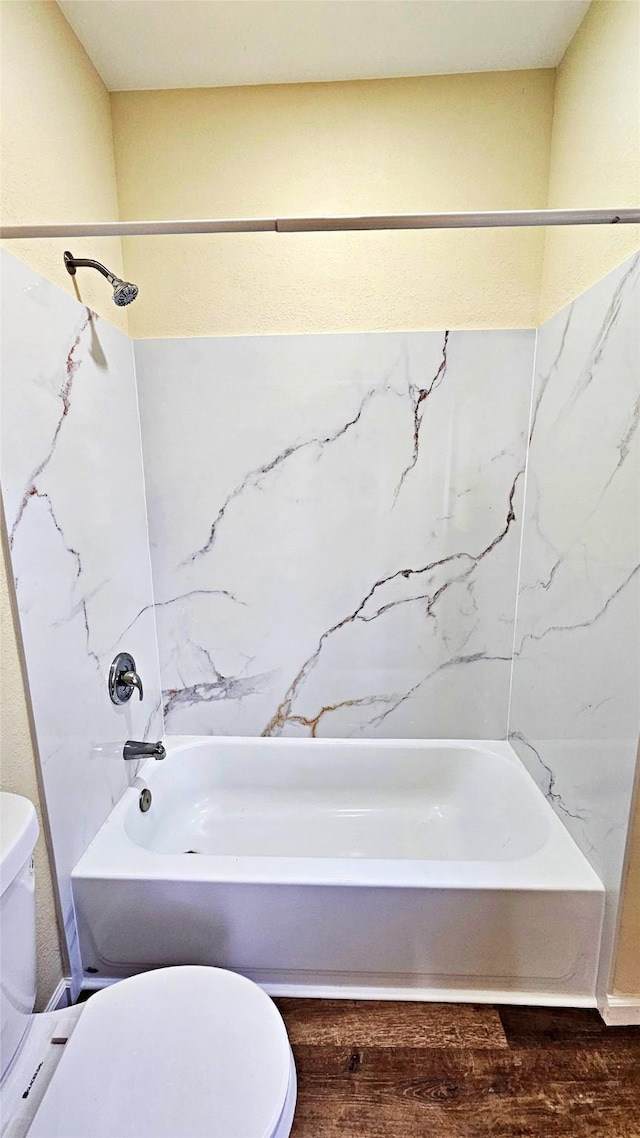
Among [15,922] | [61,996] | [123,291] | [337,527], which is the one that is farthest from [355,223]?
[61,996]

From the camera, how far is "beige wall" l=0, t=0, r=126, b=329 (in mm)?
1104

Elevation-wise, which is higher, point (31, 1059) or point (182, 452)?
point (182, 452)

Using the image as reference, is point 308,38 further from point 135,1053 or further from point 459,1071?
point 459,1071

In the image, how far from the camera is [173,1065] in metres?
0.83

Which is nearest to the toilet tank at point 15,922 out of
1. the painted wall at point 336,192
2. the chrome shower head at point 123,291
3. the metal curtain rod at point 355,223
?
the metal curtain rod at point 355,223

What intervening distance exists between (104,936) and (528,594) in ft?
5.45

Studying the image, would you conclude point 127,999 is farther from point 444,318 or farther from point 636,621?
point 444,318

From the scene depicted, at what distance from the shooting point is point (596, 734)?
50.0 inches

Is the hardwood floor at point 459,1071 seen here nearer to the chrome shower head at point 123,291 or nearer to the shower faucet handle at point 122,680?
the shower faucet handle at point 122,680

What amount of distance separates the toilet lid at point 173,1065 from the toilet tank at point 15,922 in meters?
0.13

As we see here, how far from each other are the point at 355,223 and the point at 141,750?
160 centimetres

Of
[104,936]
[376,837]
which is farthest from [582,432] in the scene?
[104,936]

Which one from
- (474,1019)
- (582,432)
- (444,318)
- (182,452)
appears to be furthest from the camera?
(182,452)

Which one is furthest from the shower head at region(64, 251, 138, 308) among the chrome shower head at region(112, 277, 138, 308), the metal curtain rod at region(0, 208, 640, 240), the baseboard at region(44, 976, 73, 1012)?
the baseboard at region(44, 976, 73, 1012)
